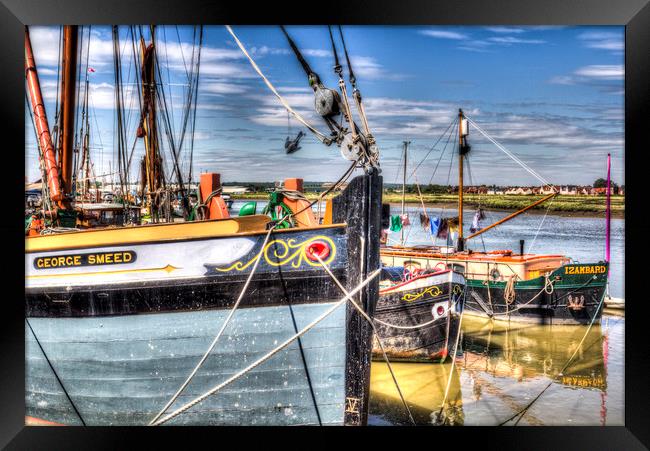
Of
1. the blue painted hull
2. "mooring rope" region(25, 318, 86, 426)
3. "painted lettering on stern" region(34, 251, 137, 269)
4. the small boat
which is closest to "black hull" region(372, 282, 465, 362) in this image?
the small boat

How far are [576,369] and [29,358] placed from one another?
6.05 m

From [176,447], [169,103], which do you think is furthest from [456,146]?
[176,447]

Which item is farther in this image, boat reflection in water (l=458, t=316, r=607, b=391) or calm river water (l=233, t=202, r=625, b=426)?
boat reflection in water (l=458, t=316, r=607, b=391)

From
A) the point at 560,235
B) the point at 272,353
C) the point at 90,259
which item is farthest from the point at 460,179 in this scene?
the point at 90,259

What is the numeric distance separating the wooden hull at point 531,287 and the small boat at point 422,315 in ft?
6.48

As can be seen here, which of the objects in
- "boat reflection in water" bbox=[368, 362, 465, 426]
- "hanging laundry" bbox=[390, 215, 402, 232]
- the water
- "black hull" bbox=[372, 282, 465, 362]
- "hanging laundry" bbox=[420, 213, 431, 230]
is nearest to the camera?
"boat reflection in water" bbox=[368, 362, 465, 426]

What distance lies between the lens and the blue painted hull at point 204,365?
4.43 meters

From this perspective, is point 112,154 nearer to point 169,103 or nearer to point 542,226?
point 169,103

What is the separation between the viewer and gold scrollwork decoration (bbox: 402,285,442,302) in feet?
24.4

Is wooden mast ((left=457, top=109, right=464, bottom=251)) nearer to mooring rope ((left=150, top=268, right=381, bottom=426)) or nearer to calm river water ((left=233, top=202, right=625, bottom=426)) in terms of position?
calm river water ((left=233, top=202, right=625, bottom=426))

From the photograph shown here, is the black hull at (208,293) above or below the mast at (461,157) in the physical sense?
below

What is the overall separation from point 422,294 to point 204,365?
3560 millimetres
